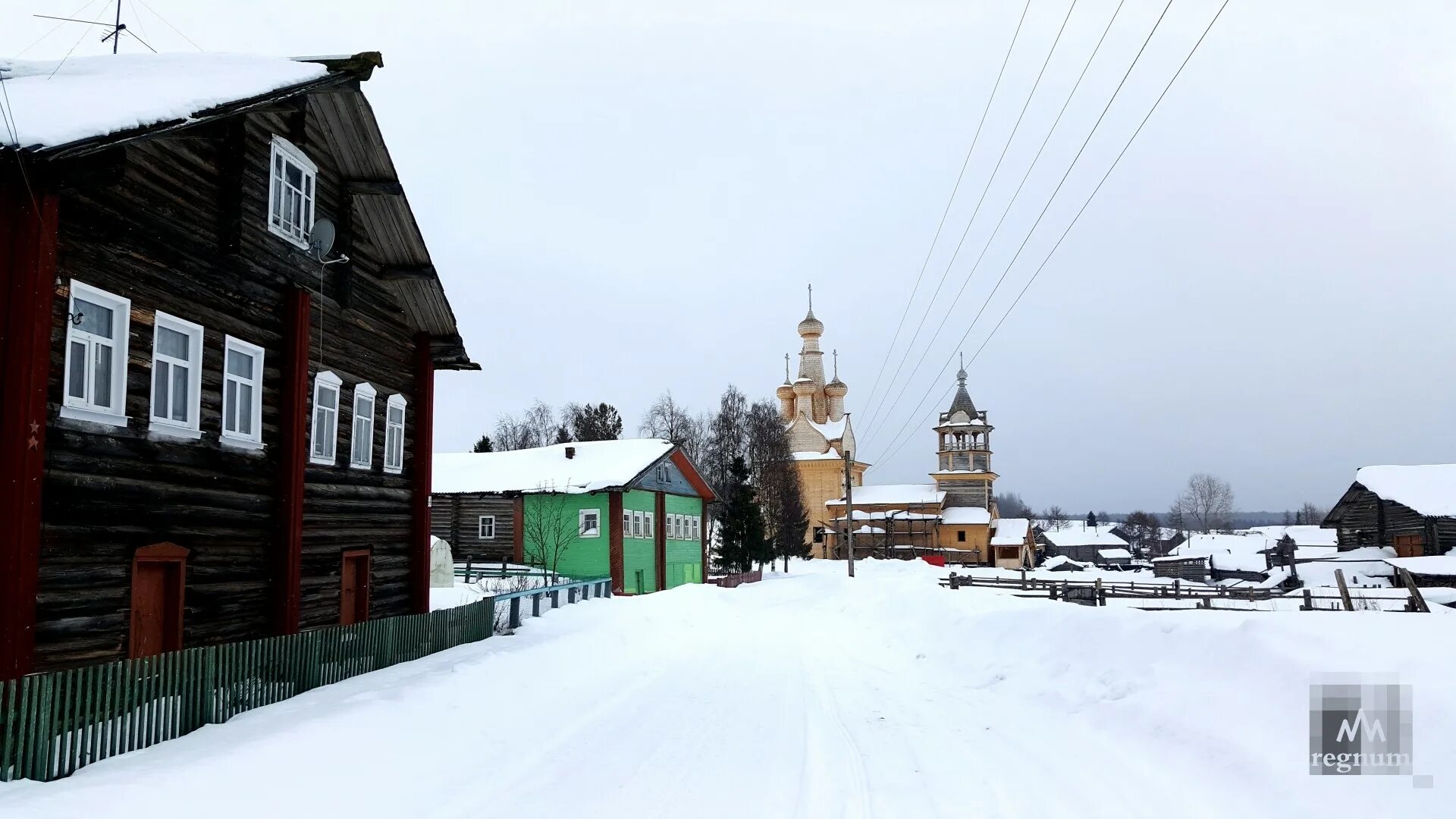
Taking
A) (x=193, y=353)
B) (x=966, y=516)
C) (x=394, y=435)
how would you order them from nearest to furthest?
(x=193, y=353), (x=394, y=435), (x=966, y=516)

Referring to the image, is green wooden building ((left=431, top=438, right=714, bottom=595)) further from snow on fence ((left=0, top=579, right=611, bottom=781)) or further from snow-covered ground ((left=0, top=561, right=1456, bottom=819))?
snow on fence ((left=0, top=579, right=611, bottom=781))

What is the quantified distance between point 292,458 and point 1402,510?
53281 mm

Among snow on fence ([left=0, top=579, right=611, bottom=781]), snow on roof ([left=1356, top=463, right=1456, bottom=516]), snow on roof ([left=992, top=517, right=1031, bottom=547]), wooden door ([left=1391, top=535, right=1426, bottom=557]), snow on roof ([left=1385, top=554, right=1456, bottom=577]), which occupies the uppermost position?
snow on roof ([left=1356, top=463, right=1456, bottom=516])

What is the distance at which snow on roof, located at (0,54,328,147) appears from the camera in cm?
973

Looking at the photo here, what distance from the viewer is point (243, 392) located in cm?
1375

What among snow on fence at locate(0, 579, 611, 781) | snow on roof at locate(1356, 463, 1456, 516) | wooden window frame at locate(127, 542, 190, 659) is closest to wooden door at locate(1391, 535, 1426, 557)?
snow on roof at locate(1356, 463, 1456, 516)

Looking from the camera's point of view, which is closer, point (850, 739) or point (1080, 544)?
point (850, 739)

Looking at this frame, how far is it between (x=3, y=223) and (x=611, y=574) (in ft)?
87.7

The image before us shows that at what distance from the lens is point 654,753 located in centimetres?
958

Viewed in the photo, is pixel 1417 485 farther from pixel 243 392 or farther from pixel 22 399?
pixel 22 399

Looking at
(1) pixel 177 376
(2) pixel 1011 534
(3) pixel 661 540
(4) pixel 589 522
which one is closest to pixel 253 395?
(1) pixel 177 376

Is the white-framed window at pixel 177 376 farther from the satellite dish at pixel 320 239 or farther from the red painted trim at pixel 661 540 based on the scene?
the red painted trim at pixel 661 540

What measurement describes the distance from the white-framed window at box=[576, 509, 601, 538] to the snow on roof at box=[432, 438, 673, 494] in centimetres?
93

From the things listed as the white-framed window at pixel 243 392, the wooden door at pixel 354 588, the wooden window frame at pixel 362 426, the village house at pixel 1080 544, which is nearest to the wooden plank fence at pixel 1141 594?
the wooden door at pixel 354 588
